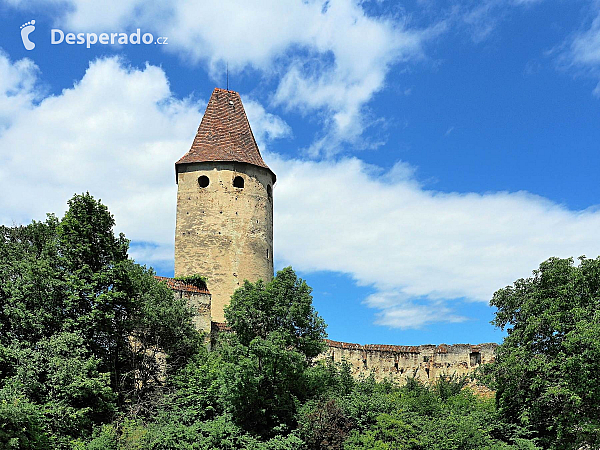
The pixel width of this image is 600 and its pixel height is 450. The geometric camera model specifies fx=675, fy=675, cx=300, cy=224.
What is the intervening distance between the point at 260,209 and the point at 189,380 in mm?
14344

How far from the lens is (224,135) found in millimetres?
36844

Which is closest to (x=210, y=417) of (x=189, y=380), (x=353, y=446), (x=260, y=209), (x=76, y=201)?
(x=189, y=380)

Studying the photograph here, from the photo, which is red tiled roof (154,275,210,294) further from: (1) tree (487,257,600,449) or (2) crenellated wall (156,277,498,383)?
(1) tree (487,257,600,449)

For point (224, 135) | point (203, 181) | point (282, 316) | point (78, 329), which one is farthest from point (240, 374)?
point (224, 135)

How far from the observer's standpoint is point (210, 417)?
2197 cm

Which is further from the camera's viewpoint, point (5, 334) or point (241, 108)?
point (241, 108)

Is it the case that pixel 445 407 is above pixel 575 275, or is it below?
below

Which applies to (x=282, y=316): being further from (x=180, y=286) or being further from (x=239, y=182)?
(x=239, y=182)

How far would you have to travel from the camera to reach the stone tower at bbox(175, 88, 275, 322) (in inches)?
1326

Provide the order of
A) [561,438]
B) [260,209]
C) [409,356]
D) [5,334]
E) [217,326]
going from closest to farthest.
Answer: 1. [561,438]
2. [5,334]
3. [217,326]
4. [409,356]
5. [260,209]

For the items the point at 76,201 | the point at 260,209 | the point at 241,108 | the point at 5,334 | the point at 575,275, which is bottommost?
the point at 5,334

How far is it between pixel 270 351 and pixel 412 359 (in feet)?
46.1

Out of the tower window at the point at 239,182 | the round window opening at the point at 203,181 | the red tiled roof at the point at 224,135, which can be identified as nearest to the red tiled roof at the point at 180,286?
the round window opening at the point at 203,181

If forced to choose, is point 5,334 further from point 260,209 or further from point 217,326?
point 260,209
